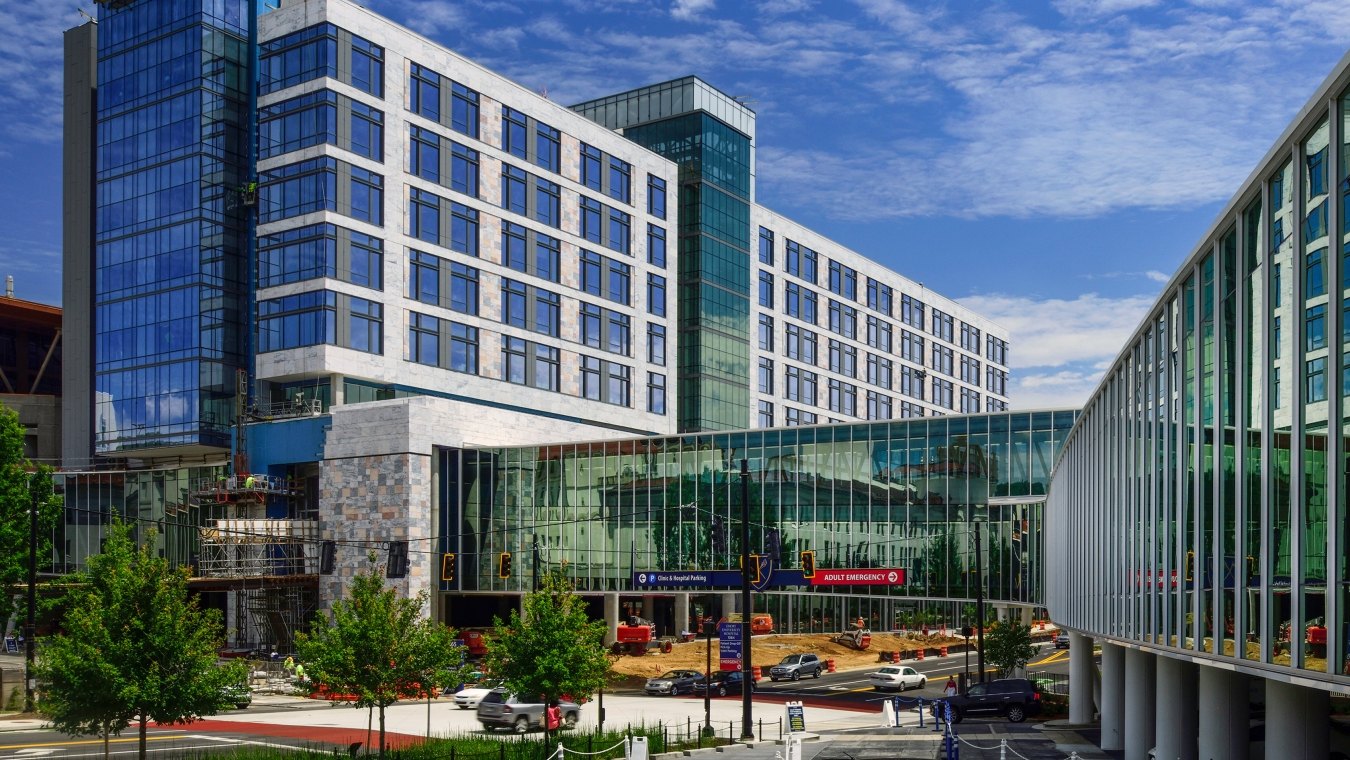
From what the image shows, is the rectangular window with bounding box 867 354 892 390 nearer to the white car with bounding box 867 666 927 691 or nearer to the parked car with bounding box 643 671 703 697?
the white car with bounding box 867 666 927 691

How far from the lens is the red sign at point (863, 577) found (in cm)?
7119

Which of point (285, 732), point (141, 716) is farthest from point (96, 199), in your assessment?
point (141, 716)

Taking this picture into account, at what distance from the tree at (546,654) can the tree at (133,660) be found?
8.73 m

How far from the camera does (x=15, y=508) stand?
2719 inches

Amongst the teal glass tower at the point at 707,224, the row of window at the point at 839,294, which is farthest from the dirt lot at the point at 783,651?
the row of window at the point at 839,294

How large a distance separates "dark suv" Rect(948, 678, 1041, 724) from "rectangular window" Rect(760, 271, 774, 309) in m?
77.7

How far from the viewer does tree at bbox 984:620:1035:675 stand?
65125mm

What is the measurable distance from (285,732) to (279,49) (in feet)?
180

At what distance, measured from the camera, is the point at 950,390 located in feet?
537

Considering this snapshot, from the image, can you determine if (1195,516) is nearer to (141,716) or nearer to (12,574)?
(141,716)

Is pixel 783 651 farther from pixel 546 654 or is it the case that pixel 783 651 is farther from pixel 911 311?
pixel 911 311

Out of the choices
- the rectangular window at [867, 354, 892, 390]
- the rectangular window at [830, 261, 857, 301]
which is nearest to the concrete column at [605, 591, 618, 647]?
the rectangular window at [830, 261, 857, 301]

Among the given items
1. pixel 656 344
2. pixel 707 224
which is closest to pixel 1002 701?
pixel 656 344

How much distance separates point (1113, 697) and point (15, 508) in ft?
176
